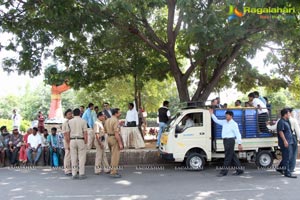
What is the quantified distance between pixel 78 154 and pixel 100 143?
84 cm

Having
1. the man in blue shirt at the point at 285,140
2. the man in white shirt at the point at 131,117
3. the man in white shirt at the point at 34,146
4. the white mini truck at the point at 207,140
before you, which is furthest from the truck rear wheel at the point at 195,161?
the man in white shirt at the point at 34,146

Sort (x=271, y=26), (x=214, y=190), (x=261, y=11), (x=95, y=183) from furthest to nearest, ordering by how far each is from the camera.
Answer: (x=271, y=26) < (x=261, y=11) < (x=95, y=183) < (x=214, y=190)

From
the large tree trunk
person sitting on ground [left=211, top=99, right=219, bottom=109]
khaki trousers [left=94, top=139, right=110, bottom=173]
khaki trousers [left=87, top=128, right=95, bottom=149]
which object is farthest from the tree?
khaki trousers [left=94, top=139, right=110, bottom=173]

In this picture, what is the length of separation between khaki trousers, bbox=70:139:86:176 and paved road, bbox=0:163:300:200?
34cm

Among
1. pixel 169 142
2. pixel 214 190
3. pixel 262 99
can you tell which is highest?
pixel 262 99

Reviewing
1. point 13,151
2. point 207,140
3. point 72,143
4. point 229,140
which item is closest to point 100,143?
point 72,143

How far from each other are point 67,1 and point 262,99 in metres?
7.57

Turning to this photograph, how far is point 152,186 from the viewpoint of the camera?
8477 millimetres

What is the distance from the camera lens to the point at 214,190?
7977 mm

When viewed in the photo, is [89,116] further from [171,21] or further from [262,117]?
[262,117]

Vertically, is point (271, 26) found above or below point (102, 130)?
above

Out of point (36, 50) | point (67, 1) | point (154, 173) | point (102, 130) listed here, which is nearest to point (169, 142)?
point (154, 173)

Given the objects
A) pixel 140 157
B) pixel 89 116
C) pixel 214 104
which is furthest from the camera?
pixel 89 116

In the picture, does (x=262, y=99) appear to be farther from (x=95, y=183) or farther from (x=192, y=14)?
(x=95, y=183)
